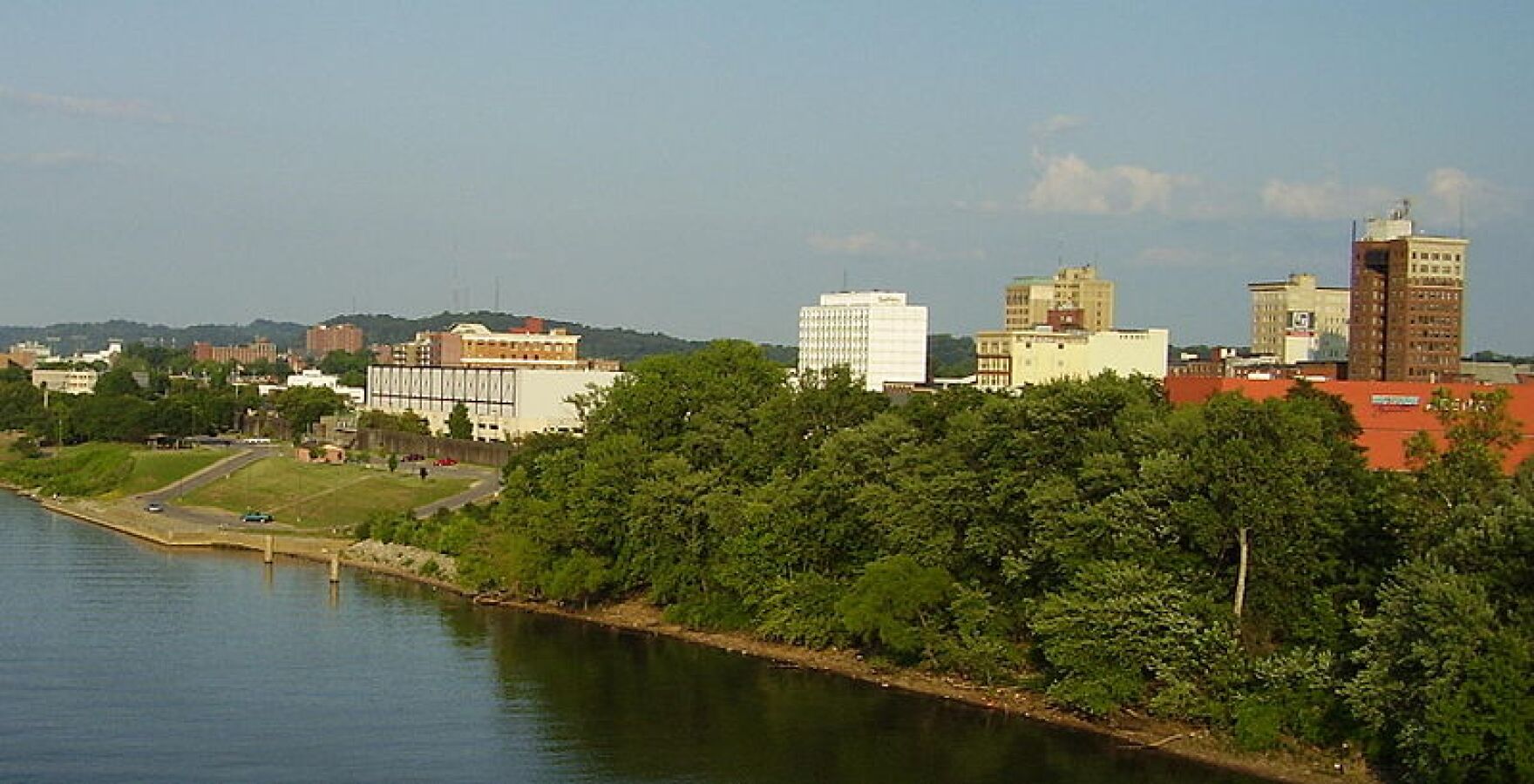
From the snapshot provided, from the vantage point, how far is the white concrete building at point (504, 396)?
316ft

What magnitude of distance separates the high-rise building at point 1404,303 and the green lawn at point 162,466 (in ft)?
204

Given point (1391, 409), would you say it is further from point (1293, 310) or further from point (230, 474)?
point (1293, 310)

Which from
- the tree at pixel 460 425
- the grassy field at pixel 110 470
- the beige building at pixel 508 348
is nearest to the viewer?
the grassy field at pixel 110 470

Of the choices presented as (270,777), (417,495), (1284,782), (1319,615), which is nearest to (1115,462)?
(1319,615)

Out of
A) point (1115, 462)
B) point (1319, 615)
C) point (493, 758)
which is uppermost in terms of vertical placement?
point (1115, 462)

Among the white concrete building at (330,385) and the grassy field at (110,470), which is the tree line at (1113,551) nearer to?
the grassy field at (110,470)

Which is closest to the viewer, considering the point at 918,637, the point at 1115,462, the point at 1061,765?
the point at 1061,765

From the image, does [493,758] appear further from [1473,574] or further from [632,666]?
[1473,574]

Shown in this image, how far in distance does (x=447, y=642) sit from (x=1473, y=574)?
24.8m

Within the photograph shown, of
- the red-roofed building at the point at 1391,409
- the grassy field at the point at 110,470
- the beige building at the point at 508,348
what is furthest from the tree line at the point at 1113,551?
the beige building at the point at 508,348

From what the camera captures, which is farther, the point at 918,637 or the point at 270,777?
the point at 918,637

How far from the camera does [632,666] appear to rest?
42.1 meters

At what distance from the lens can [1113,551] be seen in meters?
35.5

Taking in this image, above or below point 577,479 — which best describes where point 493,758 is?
below
